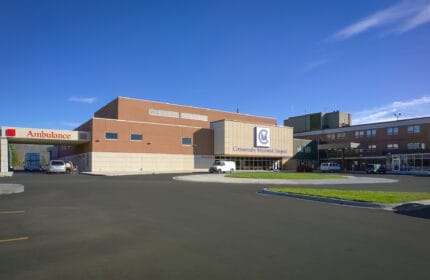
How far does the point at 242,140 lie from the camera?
65.0 meters

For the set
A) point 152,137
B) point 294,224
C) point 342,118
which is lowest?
point 294,224

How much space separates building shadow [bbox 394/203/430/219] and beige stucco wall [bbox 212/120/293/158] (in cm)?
4935

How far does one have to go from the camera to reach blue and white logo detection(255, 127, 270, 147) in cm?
6686

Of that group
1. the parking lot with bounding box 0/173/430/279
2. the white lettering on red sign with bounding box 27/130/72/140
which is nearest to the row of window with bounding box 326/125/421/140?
the white lettering on red sign with bounding box 27/130/72/140

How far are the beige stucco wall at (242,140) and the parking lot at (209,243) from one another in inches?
1991

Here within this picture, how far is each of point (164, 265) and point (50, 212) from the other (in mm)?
6847

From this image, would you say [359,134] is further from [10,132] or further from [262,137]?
[10,132]

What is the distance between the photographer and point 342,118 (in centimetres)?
9856

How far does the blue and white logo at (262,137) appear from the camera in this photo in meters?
66.9

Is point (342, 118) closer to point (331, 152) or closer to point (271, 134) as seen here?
point (331, 152)

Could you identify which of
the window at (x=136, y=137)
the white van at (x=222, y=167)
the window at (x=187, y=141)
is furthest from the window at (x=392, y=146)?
the window at (x=136, y=137)

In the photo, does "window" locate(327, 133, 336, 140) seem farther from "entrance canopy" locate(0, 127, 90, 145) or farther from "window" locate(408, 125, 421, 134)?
"entrance canopy" locate(0, 127, 90, 145)

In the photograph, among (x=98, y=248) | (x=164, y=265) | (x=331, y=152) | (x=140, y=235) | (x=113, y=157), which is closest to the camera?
(x=164, y=265)

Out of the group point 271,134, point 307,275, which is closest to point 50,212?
point 307,275
